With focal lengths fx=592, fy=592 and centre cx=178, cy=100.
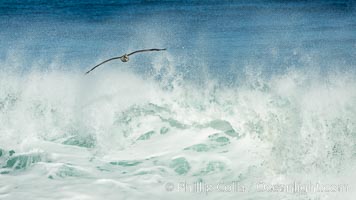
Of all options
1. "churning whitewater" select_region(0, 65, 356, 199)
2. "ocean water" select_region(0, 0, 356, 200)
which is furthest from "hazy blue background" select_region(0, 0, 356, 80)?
"churning whitewater" select_region(0, 65, 356, 199)

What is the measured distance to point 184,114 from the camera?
14.5 metres

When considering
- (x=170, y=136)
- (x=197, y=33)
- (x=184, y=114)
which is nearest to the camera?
(x=170, y=136)

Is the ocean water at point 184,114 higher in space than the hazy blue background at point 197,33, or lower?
lower

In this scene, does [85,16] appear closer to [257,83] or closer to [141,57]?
[141,57]

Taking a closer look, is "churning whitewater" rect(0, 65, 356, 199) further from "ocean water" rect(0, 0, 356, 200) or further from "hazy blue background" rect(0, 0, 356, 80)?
"hazy blue background" rect(0, 0, 356, 80)

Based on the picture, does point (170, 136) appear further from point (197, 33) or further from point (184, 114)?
point (197, 33)

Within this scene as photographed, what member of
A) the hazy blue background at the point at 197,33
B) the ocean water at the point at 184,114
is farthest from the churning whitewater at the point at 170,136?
the hazy blue background at the point at 197,33

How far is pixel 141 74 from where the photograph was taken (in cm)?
1889

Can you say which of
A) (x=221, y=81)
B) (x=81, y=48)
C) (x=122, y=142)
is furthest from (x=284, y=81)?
(x=81, y=48)

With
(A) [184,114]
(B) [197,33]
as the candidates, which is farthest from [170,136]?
(B) [197,33]

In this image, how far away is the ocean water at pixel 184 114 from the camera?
11.3m

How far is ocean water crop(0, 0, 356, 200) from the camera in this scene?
1128cm

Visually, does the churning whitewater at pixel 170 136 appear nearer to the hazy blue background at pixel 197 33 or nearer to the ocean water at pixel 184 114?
the ocean water at pixel 184 114

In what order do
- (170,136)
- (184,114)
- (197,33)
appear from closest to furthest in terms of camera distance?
(170,136) → (184,114) → (197,33)
